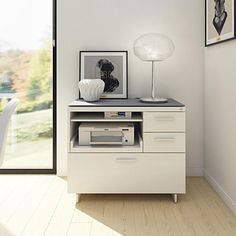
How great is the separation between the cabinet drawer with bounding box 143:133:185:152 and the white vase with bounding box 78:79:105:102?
586 millimetres

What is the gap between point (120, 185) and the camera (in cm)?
269

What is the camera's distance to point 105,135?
2744mm

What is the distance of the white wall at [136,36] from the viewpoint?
3.28m

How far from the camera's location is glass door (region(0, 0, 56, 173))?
11.1ft

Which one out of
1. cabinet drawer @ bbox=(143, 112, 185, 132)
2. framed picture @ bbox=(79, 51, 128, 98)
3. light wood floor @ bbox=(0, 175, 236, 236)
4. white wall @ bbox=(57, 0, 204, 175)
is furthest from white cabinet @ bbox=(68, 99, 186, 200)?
white wall @ bbox=(57, 0, 204, 175)

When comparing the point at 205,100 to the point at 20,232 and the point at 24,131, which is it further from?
the point at 20,232

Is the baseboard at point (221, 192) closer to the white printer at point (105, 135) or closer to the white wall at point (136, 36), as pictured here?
the white wall at point (136, 36)

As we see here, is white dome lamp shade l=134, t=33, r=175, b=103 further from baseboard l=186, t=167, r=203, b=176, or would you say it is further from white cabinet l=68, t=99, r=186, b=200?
baseboard l=186, t=167, r=203, b=176

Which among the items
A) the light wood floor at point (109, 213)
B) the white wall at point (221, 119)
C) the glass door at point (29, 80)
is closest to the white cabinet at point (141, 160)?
the light wood floor at point (109, 213)

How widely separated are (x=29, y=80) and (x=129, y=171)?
1450 mm

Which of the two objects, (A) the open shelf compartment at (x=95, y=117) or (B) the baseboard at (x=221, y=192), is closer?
(B) the baseboard at (x=221, y=192)

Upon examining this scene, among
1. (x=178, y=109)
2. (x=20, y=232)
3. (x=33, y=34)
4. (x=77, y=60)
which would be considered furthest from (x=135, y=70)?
(x=20, y=232)

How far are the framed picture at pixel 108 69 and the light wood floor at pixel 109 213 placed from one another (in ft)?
3.27

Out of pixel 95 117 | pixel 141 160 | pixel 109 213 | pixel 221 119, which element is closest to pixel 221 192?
pixel 221 119
